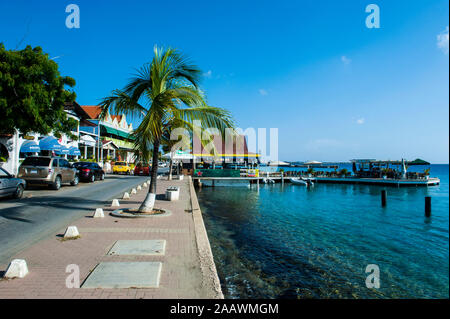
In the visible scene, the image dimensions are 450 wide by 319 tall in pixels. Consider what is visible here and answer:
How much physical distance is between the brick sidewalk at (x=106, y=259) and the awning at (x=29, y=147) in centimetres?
1613

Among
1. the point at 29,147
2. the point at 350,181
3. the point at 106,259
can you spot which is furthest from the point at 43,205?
the point at 350,181

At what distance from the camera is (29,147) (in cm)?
2200

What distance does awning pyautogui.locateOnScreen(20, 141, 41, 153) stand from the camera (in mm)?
21859

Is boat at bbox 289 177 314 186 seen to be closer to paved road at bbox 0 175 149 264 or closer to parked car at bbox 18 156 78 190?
parked car at bbox 18 156 78 190

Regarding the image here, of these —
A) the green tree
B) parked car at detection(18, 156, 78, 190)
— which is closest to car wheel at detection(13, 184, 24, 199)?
parked car at detection(18, 156, 78, 190)

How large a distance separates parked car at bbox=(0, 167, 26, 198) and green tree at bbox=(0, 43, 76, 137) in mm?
3450

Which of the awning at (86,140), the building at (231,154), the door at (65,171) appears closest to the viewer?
the door at (65,171)

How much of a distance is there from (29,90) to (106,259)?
1303 cm

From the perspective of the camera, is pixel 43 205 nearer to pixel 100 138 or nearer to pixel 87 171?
pixel 87 171

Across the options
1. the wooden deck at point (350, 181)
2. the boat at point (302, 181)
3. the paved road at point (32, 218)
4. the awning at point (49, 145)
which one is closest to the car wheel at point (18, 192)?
the paved road at point (32, 218)

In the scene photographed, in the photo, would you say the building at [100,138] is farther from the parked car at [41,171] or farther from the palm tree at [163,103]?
the palm tree at [163,103]

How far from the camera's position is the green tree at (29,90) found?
47.4ft

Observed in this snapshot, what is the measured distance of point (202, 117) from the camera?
31.6ft

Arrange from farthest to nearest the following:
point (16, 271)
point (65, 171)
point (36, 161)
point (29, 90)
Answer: point (65, 171), point (36, 161), point (29, 90), point (16, 271)
